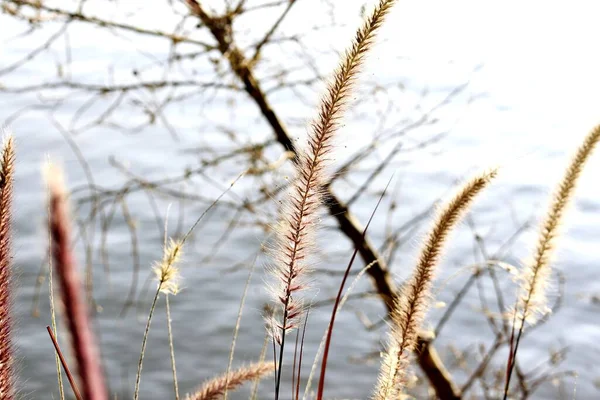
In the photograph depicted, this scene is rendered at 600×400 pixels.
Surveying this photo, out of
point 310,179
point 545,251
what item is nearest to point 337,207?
point 545,251

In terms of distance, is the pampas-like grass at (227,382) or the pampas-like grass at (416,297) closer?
the pampas-like grass at (416,297)

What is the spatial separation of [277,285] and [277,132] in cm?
202

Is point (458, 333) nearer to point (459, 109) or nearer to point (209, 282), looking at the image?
point (209, 282)

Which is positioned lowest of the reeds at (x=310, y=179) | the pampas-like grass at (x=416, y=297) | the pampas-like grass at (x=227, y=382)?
the pampas-like grass at (x=227, y=382)

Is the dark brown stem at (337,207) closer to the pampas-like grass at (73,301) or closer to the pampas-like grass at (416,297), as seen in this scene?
the pampas-like grass at (416,297)

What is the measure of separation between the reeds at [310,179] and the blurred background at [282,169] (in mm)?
1700

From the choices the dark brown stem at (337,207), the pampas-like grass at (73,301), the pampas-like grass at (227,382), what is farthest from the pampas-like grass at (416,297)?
the dark brown stem at (337,207)

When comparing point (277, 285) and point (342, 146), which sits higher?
point (342, 146)

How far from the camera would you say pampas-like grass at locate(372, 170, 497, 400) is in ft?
3.08

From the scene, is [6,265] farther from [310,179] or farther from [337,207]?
[337,207]

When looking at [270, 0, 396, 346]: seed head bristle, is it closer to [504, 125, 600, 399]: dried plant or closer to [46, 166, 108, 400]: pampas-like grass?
[504, 125, 600, 399]: dried plant

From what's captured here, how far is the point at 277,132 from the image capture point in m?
2.93

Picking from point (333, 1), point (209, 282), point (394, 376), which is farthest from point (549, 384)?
point (394, 376)

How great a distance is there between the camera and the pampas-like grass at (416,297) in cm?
94
